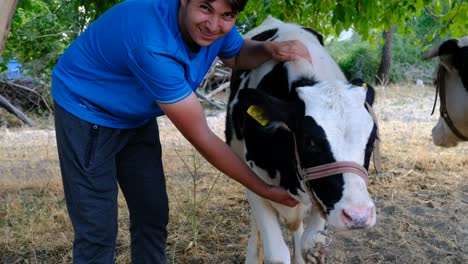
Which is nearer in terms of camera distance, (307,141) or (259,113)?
(307,141)

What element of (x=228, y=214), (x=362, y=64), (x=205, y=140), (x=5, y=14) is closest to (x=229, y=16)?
(x=205, y=140)

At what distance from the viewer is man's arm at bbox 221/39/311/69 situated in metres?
3.03

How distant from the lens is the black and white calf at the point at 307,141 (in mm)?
2270

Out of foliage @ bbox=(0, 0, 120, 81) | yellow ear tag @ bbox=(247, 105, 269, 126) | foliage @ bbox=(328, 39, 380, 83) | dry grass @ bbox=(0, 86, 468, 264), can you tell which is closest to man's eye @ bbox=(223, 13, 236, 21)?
yellow ear tag @ bbox=(247, 105, 269, 126)

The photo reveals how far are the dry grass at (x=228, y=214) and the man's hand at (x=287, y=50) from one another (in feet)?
4.50

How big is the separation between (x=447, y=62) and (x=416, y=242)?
1.37 m

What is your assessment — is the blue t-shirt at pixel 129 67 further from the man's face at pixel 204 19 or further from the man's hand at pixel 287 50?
the man's hand at pixel 287 50

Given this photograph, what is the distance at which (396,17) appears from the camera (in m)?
5.01

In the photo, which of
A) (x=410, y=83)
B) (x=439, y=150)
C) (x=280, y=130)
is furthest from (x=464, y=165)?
(x=410, y=83)

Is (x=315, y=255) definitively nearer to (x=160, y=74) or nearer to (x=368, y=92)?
(x=368, y=92)

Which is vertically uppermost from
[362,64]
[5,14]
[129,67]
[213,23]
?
[5,14]

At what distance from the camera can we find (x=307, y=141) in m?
2.42

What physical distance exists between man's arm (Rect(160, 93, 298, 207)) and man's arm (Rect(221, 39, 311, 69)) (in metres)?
0.84

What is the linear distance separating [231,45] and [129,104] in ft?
2.53
